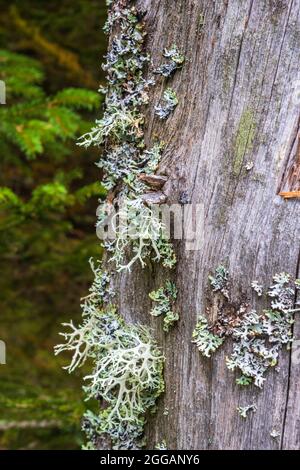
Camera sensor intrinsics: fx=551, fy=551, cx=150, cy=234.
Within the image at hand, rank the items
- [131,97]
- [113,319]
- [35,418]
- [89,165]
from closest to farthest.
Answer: [131,97], [113,319], [35,418], [89,165]

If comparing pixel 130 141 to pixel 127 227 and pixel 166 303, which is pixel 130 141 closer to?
pixel 127 227

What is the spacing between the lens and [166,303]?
2.05m

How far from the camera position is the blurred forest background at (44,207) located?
10.8ft

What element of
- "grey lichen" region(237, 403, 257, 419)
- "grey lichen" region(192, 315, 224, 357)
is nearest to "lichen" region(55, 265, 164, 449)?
"grey lichen" region(192, 315, 224, 357)

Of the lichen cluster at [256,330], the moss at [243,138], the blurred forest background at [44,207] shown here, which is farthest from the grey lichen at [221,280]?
the blurred forest background at [44,207]

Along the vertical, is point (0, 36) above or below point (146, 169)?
above

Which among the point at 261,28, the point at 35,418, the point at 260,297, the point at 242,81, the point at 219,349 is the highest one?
the point at 261,28

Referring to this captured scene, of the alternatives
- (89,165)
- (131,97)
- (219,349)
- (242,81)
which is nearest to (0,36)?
(89,165)

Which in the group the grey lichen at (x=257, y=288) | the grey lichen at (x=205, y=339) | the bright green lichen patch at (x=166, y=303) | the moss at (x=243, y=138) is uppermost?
the moss at (x=243, y=138)

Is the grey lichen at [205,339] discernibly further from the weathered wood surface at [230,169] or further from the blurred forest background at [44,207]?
the blurred forest background at [44,207]

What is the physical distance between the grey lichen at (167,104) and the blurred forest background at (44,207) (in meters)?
1.27

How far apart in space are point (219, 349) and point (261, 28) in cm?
107
